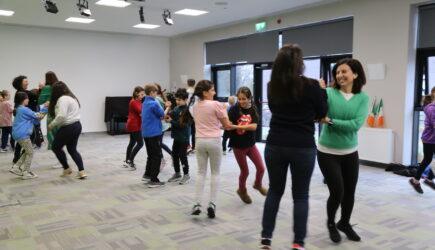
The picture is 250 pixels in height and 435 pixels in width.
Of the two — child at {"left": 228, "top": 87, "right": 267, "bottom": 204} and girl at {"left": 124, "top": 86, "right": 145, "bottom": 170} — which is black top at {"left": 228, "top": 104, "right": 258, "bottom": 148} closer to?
child at {"left": 228, "top": 87, "right": 267, "bottom": 204}

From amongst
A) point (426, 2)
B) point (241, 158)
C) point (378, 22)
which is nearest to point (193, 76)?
point (378, 22)

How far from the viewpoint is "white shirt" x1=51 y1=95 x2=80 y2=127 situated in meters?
4.83

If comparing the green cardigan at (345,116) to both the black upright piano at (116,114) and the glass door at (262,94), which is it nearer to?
the glass door at (262,94)

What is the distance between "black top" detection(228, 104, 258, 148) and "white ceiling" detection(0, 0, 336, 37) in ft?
12.4

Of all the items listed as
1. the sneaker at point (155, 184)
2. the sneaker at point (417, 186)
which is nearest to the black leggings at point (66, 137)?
the sneaker at point (155, 184)

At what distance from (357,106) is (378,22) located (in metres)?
4.11

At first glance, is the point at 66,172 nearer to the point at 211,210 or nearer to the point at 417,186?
the point at 211,210

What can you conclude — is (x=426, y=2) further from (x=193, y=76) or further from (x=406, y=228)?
(x=193, y=76)

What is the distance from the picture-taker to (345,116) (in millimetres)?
2707

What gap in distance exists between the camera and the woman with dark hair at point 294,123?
228 centimetres

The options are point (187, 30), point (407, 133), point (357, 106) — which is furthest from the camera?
point (187, 30)

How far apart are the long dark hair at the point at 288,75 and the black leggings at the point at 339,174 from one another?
2.35 feet

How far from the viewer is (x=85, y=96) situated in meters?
10.8

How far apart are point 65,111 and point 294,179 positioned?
11.3ft
